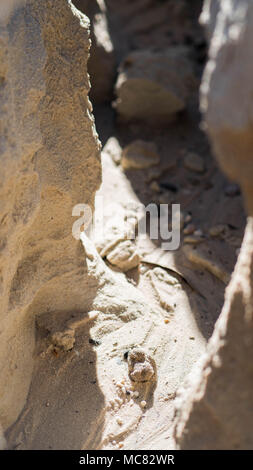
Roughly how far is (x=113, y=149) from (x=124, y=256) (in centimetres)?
113

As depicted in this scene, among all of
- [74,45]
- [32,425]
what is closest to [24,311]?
[32,425]

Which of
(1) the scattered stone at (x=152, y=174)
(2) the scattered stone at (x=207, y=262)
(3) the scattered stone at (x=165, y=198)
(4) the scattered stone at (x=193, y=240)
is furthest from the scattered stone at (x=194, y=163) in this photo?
(2) the scattered stone at (x=207, y=262)

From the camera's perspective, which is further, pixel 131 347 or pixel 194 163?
pixel 194 163

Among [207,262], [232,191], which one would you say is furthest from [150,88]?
[207,262]

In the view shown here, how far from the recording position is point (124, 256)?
8.52 feet

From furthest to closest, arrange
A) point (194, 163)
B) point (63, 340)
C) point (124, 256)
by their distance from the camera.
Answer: point (194, 163)
point (124, 256)
point (63, 340)

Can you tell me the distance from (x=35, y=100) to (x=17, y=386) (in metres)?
1.02

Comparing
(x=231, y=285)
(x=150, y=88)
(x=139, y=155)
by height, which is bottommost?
(x=231, y=285)

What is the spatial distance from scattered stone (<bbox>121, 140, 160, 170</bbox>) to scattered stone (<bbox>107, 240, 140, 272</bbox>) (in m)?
0.85

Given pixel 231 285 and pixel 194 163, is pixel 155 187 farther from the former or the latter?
pixel 231 285

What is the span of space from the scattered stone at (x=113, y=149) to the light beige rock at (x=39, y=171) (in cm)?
133

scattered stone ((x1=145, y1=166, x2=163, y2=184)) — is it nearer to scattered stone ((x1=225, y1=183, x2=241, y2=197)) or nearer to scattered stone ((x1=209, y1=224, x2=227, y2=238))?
scattered stone ((x1=225, y1=183, x2=241, y2=197))

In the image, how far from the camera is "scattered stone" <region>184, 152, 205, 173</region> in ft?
11.2

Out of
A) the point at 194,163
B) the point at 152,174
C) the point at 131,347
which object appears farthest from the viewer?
the point at 194,163
